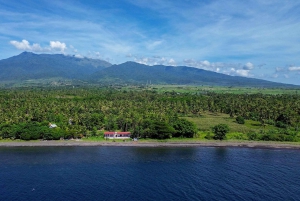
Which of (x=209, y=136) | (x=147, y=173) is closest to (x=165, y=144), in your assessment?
(x=209, y=136)

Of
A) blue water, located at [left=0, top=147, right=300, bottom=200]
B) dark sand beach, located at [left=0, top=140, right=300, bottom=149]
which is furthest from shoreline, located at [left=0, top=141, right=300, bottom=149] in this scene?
blue water, located at [left=0, top=147, right=300, bottom=200]

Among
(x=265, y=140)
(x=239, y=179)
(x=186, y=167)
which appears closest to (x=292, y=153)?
(x=265, y=140)

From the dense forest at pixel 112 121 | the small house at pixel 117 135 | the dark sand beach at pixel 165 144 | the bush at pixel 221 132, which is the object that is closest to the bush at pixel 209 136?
the dense forest at pixel 112 121

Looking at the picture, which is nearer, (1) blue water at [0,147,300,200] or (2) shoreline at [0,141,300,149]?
(1) blue water at [0,147,300,200]

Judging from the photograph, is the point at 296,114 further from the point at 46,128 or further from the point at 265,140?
the point at 46,128

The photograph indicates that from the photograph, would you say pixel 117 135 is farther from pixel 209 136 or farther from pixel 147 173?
pixel 147 173

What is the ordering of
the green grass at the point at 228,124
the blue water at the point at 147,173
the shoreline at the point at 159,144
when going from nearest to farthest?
the blue water at the point at 147,173
the shoreline at the point at 159,144
the green grass at the point at 228,124

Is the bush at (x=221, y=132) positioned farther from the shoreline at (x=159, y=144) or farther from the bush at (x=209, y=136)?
the shoreline at (x=159, y=144)

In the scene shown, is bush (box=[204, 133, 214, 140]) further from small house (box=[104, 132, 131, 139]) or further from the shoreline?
small house (box=[104, 132, 131, 139])
